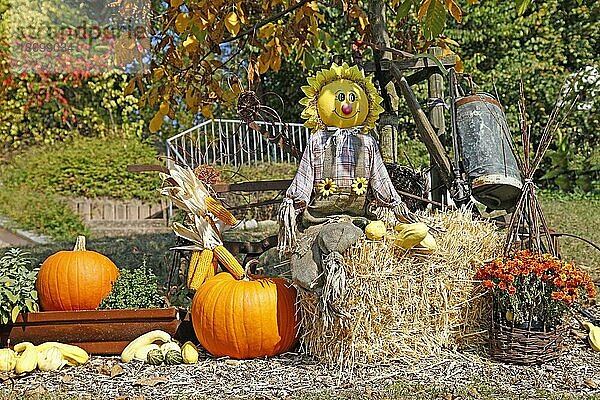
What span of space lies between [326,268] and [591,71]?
8.16 metres

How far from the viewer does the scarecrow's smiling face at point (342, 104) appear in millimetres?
3855

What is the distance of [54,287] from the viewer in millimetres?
3846

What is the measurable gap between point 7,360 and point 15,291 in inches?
15.8

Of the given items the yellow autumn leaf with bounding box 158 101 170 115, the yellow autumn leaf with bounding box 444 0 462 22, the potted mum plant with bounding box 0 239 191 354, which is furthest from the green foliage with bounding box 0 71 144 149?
the yellow autumn leaf with bounding box 444 0 462 22

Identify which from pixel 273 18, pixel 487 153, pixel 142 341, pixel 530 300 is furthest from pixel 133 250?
pixel 530 300

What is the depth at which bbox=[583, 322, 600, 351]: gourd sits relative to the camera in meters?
3.73

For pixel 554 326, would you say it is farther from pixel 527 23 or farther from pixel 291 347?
pixel 527 23

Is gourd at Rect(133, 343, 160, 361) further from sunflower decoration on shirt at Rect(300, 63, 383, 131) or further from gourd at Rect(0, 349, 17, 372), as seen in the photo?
sunflower decoration on shirt at Rect(300, 63, 383, 131)

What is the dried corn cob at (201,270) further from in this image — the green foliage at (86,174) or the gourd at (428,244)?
the green foliage at (86,174)

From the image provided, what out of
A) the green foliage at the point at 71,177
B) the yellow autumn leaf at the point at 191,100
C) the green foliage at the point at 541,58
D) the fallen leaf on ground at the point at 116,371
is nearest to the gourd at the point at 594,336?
the fallen leaf on ground at the point at 116,371

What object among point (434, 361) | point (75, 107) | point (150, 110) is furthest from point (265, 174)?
point (434, 361)

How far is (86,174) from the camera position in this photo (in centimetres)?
1088

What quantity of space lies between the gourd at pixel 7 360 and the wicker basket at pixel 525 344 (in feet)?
7.25

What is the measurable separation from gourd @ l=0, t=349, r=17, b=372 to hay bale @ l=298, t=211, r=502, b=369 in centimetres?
133
